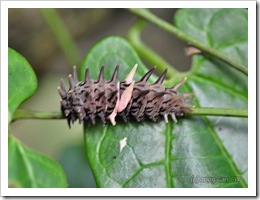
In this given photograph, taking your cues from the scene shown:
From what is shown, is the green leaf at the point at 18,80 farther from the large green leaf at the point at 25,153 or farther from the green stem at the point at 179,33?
the green stem at the point at 179,33

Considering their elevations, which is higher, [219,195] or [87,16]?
[87,16]

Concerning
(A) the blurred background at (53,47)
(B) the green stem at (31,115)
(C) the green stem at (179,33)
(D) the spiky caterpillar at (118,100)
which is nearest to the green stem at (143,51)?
(C) the green stem at (179,33)

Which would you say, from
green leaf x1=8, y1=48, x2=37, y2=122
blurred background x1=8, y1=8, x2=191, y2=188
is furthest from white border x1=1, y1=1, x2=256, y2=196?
blurred background x1=8, y1=8, x2=191, y2=188

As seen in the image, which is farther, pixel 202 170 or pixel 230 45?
pixel 230 45

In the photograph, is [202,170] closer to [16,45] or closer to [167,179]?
[167,179]

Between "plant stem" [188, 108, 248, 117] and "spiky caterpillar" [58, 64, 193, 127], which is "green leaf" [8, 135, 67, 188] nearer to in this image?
"spiky caterpillar" [58, 64, 193, 127]

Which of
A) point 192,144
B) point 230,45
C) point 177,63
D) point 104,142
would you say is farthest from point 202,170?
point 177,63

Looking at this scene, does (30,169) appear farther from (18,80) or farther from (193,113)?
(193,113)
